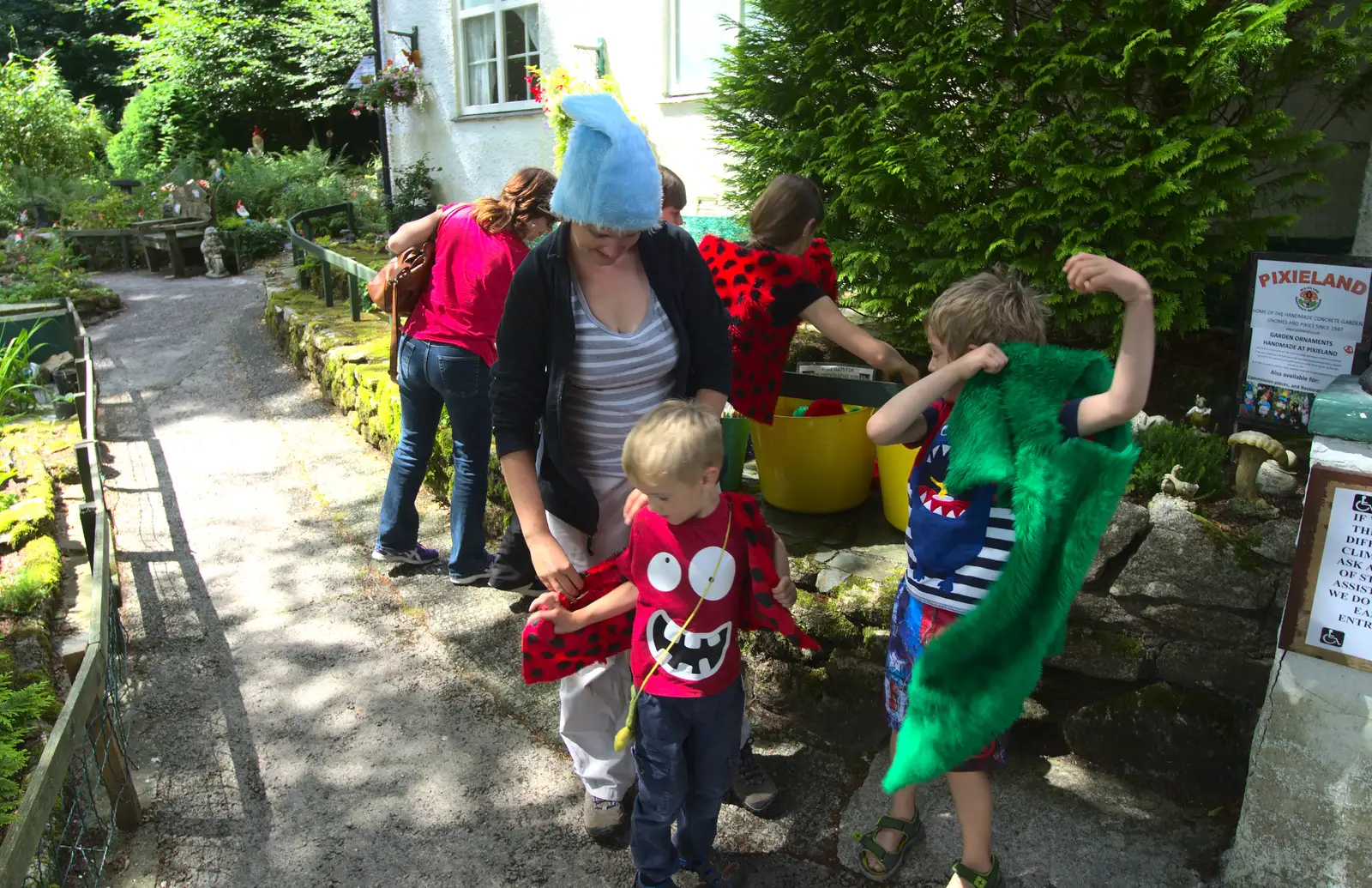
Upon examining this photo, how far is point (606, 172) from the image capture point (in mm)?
2102

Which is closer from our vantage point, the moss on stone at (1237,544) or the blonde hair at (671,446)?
the blonde hair at (671,446)

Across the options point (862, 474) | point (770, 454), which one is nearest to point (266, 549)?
point (770, 454)

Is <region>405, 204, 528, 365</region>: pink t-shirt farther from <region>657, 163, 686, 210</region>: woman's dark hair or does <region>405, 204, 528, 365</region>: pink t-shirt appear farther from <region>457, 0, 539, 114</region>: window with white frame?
<region>457, 0, 539, 114</region>: window with white frame

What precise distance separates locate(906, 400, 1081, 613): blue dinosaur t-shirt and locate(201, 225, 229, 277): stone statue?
1375 cm

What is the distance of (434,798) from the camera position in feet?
9.46

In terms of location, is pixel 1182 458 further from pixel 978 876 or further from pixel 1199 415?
pixel 978 876

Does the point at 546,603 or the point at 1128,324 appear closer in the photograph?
the point at 1128,324

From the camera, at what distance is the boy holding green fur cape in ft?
6.50

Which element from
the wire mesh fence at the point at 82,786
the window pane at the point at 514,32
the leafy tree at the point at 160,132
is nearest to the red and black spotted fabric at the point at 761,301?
the wire mesh fence at the point at 82,786

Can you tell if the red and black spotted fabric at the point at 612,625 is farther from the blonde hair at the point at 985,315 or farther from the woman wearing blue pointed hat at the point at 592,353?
the blonde hair at the point at 985,315

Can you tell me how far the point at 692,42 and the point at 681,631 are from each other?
24.1 feet

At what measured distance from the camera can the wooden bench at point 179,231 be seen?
45.2 feet

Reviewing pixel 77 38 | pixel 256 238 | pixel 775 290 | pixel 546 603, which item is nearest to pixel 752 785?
pixel 546 603

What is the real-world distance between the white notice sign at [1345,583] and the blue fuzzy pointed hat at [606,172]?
1.68 meters
